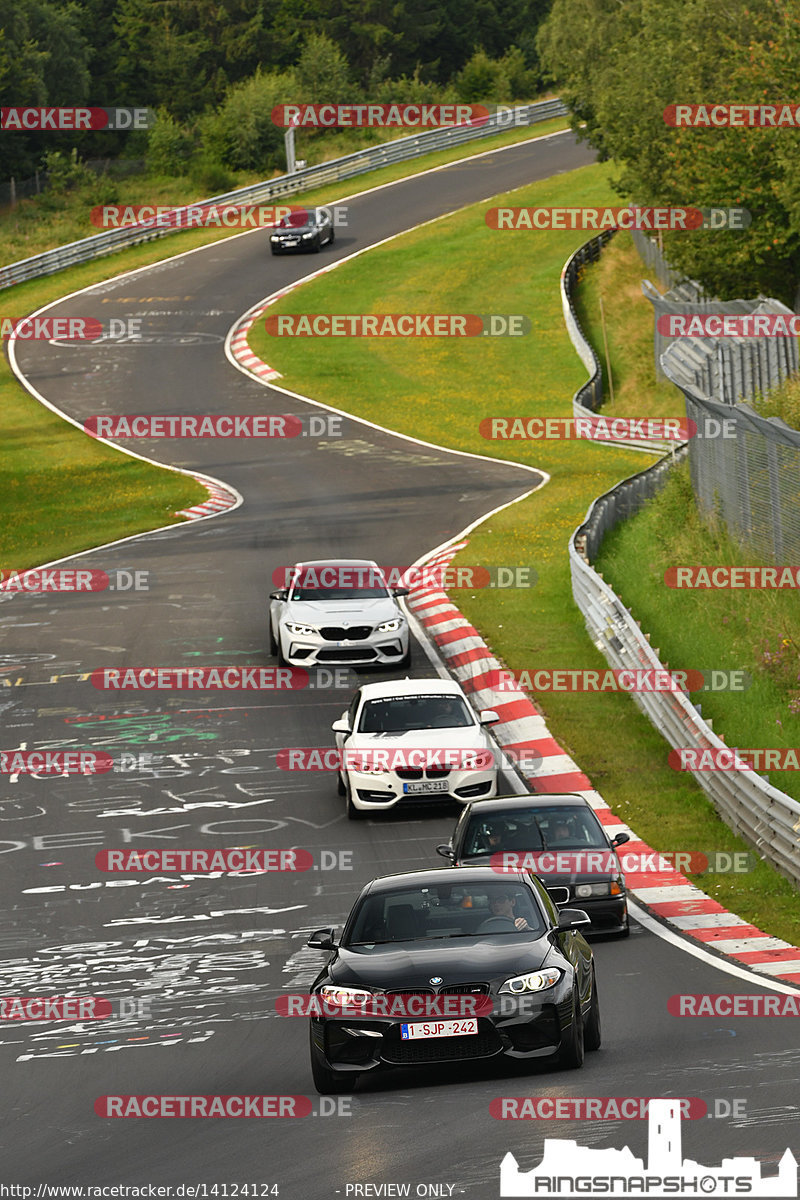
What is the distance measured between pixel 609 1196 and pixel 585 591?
20.3 metres

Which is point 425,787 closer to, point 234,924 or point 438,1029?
point 234,924

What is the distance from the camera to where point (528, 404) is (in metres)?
51.3

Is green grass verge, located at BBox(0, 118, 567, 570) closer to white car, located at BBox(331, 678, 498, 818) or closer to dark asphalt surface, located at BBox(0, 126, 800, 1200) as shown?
dark asphalt surface, located at BBox(0, 126, 800, 1200)

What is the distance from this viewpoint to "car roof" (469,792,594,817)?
16.1 meters

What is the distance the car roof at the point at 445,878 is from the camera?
1166cm

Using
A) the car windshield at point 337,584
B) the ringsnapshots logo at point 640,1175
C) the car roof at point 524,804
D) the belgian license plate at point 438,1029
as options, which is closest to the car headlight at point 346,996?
the belgian license plate at point 438,1029

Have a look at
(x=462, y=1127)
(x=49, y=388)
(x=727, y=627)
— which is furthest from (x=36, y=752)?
(x=49, y=388)

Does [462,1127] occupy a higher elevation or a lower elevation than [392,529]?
higher

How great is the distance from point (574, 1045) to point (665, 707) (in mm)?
11519

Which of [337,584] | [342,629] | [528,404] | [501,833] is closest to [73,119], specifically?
[528,404]

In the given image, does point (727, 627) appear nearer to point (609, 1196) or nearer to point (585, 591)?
point (585, 591)

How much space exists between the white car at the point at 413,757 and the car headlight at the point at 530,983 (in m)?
9.03

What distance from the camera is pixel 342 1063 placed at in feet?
34.3

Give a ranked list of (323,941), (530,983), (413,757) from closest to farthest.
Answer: (530,983) < (323,941) < (413,757)
